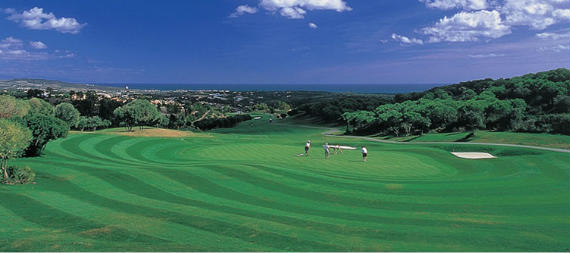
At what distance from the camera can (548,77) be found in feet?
311

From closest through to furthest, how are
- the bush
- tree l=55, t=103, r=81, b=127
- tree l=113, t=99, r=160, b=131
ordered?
the bush, tree l=113, t=99, r=160, b=131, tree l=55, t=103, r=81, b=127

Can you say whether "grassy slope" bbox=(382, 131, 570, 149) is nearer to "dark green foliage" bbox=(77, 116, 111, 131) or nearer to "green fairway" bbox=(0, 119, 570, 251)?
"green fairway" bbox=(0, 119, 570, 251)

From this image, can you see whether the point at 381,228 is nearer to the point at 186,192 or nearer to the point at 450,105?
the point at 186,192

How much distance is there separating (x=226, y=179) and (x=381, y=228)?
11029 mm

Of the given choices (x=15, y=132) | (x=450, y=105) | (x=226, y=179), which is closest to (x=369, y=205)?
(x=226, y=179)

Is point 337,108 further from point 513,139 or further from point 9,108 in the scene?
point 9,108

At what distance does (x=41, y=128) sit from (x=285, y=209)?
25.8m

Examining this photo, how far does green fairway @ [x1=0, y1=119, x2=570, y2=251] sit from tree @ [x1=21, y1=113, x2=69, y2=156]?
269 centimetres

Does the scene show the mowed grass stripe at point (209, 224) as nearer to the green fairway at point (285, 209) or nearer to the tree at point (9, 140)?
the green fairway at point (285, 209)

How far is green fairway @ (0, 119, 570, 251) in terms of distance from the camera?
1161cm

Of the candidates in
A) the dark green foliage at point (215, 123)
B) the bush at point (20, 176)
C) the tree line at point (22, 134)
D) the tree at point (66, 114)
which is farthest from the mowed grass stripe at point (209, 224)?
the dark green foliage at point (215, 123)

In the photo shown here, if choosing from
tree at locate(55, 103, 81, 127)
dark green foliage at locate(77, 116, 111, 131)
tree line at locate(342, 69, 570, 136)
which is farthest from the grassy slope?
dark green foliage at locate(77, 116, 111, 131)

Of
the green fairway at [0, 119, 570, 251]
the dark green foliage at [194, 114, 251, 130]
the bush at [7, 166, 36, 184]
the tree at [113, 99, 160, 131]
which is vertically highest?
the tree at [113, 99, 160, 131]

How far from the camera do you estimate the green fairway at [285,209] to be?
38.1 feet
